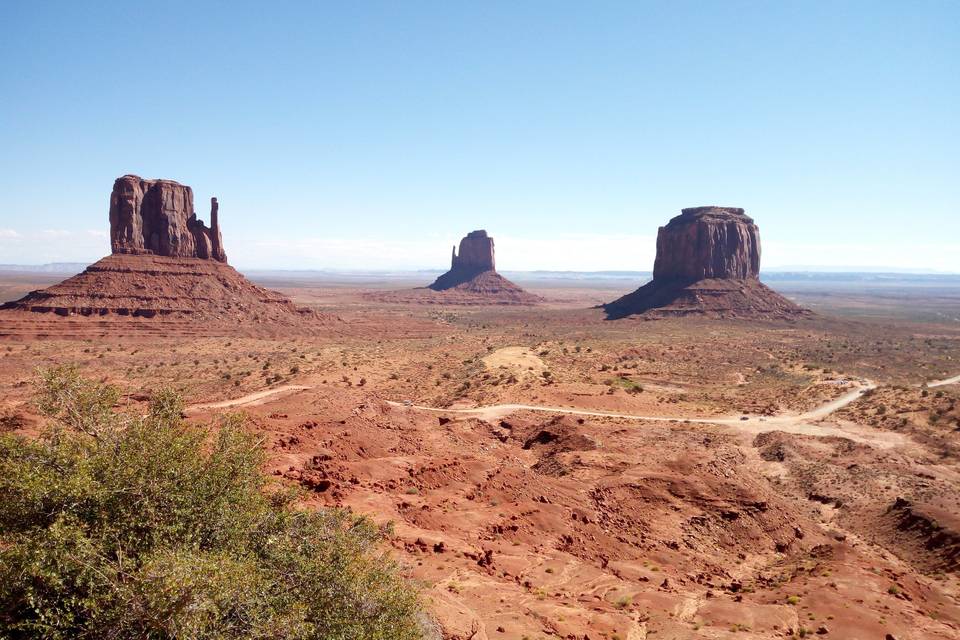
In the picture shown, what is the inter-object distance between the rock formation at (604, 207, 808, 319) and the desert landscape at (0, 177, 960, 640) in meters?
39.6

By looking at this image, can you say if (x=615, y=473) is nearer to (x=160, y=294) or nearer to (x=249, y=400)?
(x=249, y=400)

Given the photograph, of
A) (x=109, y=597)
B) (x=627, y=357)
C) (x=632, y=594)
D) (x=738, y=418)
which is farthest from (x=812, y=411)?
(x=109, y=597)

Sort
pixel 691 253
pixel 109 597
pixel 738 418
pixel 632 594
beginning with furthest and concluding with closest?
pixel 691 253 → pixel 738 418 → pixel 632 594 → pixel 109 597

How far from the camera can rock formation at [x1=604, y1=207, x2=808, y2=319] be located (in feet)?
375

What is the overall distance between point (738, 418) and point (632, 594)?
87.5 ft

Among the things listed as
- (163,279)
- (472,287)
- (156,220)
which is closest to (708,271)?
(472,287)

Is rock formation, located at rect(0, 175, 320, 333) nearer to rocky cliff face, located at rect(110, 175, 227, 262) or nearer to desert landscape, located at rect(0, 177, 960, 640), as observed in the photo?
rocky cliff face, located at rect(110, 175, 227, 262)

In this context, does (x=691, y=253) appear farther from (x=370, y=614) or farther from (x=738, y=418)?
(x=370, y=614)

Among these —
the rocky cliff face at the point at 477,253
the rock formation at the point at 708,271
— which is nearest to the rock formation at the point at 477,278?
the rocky cliff face at the point at 477,253

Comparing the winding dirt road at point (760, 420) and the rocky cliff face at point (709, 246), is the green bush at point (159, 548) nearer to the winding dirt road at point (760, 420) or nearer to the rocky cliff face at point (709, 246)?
the winding dirt road at point (760, 420)

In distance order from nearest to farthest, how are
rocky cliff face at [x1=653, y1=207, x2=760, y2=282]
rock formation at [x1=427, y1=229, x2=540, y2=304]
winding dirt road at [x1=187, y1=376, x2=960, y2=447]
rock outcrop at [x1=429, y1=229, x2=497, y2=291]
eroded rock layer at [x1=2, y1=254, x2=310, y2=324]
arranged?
1. winding dirt road at [x1=187, y1=376, x2=960, y2=447]
2. eroded rock layer at [x1=2, y1=254, x2=310, y2=324]
3. rocky cliff face at [x1=653, y1=207, x2=760, y2=282]
4. rock formation at [x1=427, y1=229, x2=540, y2=304]
5. rock outcrop at [x1=429, y1=229, x2=497, y2=291]

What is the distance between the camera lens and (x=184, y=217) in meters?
82.6

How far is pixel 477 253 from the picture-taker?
627ft

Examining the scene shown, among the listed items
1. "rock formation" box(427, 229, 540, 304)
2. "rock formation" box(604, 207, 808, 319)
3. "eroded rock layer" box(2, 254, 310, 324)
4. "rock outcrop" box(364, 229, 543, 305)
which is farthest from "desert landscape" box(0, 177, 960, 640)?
"rock formation" box(427, 229, 540, 304)
